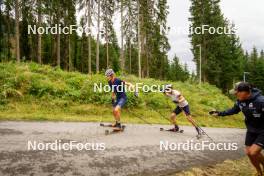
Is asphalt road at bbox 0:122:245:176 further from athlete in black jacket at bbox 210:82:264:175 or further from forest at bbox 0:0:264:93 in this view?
forest at bbox 0:0:264:93

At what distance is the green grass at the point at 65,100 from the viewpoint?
55.3 ft

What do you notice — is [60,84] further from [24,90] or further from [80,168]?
[80,168]

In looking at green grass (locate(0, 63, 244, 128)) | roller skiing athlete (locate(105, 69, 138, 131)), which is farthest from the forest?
roller skiing athlete (locate(105, 69, 138, 131))

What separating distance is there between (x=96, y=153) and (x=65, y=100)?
11288 mm

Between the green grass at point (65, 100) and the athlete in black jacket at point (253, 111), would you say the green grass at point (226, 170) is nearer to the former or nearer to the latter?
the athlete in black jacket at point (253, 111)

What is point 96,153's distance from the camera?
779 centimetres

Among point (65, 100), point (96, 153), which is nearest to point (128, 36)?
point (65, 100)

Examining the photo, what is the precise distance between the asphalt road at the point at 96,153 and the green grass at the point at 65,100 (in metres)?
4.59

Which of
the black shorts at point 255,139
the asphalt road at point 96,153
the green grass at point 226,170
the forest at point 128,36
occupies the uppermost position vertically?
the forest at point 128,36

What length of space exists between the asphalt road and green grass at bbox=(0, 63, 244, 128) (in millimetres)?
4590

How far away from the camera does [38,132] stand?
392 inches

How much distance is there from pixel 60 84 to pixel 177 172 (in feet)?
48.5

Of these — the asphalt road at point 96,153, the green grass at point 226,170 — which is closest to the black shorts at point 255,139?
the green grass at point 226,170

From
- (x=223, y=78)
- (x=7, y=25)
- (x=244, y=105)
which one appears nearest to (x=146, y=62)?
(x=223, y=78)
